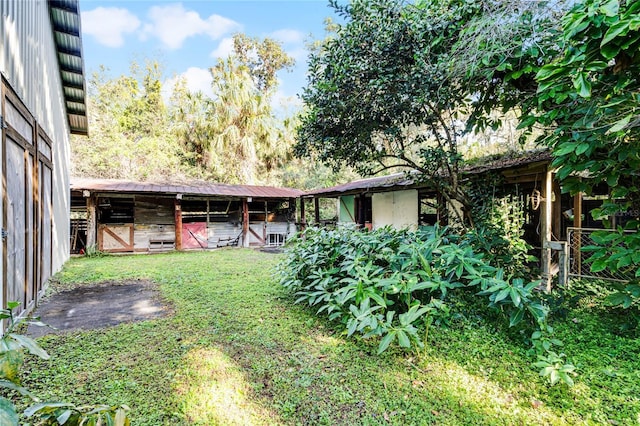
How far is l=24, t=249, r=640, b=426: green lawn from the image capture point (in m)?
2.09

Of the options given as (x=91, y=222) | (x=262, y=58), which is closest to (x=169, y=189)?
(x=91, y=222)

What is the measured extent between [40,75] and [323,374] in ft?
19.4

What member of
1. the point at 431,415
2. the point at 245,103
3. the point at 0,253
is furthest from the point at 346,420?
the point at 245,103

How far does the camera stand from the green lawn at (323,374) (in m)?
2.09

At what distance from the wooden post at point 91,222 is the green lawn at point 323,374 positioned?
801cm

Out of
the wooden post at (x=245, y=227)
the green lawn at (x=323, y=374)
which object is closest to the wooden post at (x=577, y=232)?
the green lawn at (x=323, y=374)

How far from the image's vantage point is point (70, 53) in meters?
6.76

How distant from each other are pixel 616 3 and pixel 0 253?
5252 mm

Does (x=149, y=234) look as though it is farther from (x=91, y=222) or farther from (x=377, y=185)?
(x=377, y=185)

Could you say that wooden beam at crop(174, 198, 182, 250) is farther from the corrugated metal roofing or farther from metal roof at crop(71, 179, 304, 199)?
the corrugated metal roofing

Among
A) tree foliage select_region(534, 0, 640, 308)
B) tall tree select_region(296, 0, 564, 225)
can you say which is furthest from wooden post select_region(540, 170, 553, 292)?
tree foliage select_region(534, 0, 640, 308)

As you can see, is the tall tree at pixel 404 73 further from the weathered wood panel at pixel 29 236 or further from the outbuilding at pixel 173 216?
the outbuilding at pixel 173 216

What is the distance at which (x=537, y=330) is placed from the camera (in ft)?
9.53

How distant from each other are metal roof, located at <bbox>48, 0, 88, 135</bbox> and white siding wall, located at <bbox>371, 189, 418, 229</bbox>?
845cm
